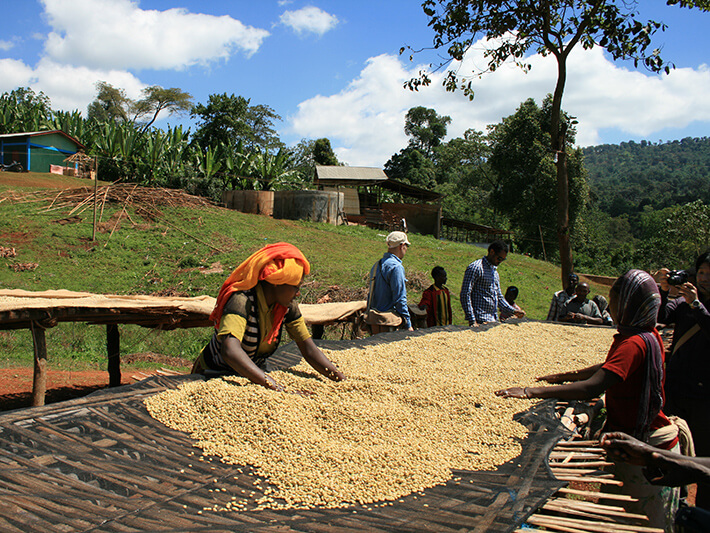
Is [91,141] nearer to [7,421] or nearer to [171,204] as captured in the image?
[171,204]

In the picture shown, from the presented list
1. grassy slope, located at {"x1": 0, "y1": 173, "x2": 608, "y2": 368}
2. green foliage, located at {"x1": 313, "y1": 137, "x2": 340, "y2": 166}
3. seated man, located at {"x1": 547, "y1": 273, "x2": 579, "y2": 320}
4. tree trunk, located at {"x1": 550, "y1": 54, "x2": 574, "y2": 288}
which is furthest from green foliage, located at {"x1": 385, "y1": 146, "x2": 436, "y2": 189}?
seated man, located at {"x1": 547, "y1": 273, "x2": 579, "y2": 320}

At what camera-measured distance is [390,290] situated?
404 cm

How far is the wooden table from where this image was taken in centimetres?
303

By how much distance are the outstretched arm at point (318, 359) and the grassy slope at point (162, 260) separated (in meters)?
3.89

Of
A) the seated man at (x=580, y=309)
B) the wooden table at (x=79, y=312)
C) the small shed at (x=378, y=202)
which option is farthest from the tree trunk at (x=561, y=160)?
the small shed at (x=378, y=202)

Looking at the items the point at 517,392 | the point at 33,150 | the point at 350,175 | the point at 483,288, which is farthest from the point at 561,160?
the point at 33,150

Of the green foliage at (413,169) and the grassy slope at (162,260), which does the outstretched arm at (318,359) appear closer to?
the grassy slope at (162,260)

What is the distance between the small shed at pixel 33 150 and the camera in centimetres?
1812

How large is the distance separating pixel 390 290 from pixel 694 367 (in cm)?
219

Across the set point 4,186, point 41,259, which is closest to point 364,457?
point 41,259

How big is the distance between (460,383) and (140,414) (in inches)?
60.0

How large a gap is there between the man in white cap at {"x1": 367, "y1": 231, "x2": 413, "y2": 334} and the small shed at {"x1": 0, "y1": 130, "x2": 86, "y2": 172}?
17589mm

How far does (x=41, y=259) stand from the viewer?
8.77 metres

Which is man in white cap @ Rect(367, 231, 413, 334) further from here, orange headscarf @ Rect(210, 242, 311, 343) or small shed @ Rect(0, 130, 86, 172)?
small shed @ Rect(0, 130, 86, 172)
